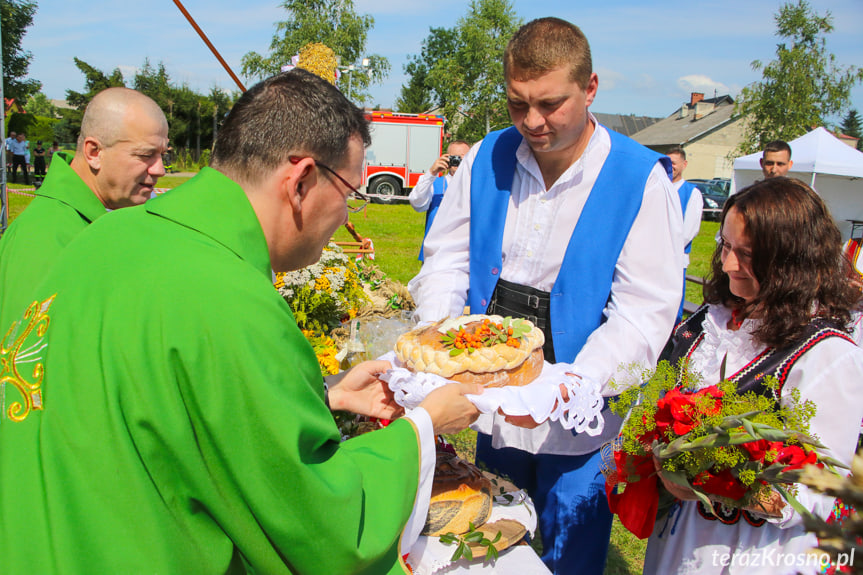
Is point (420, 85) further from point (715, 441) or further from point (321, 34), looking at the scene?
point (715, 441)

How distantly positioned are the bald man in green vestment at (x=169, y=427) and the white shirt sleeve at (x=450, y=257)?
4.74 feet

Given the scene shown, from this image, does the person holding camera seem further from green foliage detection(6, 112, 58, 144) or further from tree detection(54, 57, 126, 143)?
tree detection(54, 57, 126, 143)

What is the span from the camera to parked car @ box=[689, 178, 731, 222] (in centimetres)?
2414

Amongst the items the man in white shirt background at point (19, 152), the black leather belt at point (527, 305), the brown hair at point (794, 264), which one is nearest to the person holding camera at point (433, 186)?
the black leather belt at point (527, 305)

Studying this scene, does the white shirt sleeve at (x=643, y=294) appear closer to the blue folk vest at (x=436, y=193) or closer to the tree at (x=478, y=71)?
the blue folk vest at (x=436, y=193)

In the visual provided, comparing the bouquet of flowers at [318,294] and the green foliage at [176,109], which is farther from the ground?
the green foliage at [176,109]

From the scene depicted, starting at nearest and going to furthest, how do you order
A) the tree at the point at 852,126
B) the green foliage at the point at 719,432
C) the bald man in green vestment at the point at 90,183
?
the green foliage at the point at 719,432
the bald man in green vestment at the point at 90,183
the tree at the point at 852,126

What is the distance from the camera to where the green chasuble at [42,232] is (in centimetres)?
227

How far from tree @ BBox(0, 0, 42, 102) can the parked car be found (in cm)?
2238

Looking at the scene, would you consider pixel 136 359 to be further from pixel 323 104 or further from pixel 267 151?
pixel 323 104

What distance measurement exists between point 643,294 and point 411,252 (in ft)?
36.2

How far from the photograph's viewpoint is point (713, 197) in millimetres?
25672

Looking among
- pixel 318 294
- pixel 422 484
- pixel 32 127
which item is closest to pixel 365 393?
pixel 422 484

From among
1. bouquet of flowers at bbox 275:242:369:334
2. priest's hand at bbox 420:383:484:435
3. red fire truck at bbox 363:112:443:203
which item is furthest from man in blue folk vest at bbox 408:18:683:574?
red fire truck at bbox 363:112:443:203
